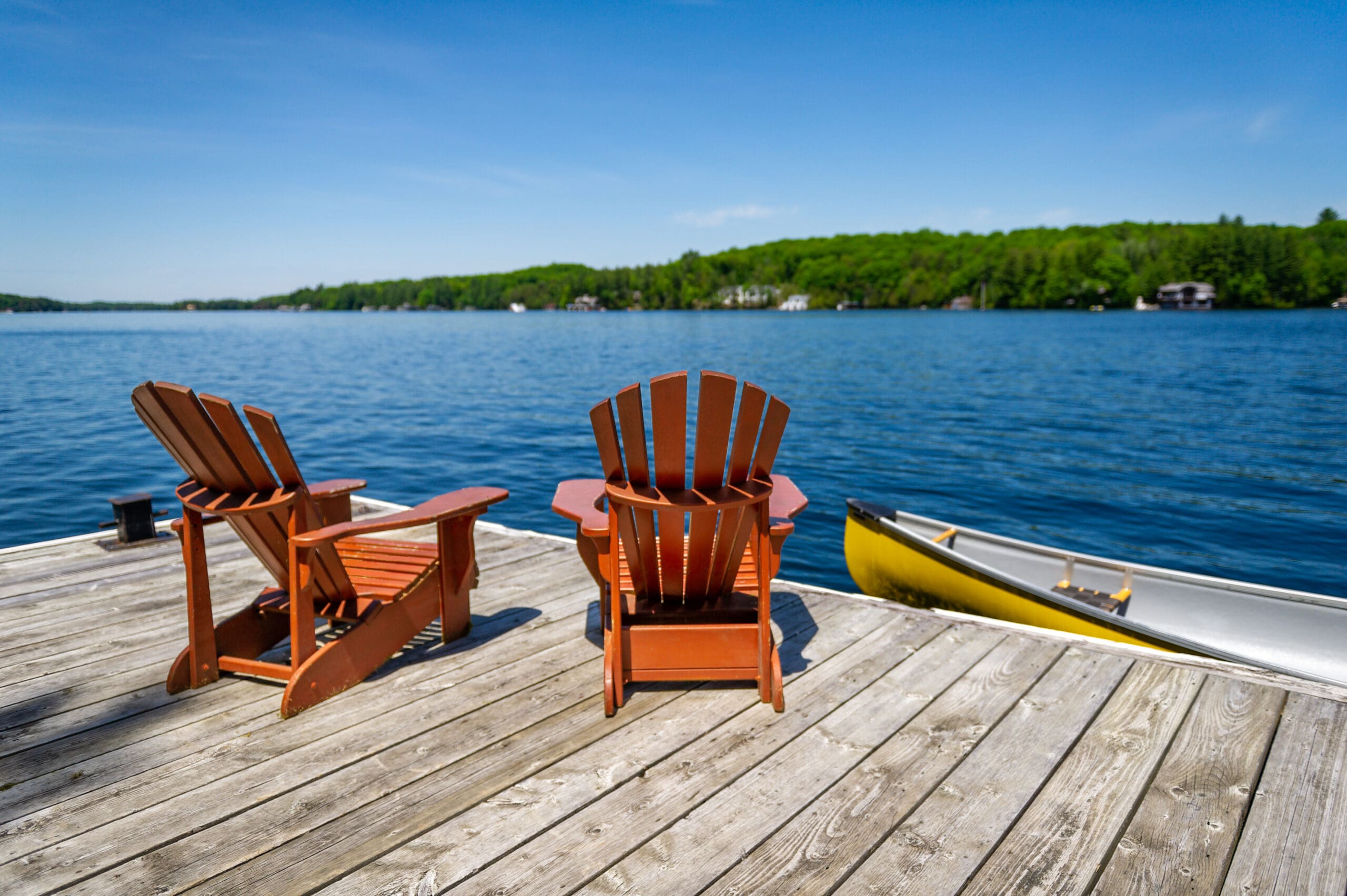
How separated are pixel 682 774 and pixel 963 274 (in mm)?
121184

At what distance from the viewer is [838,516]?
1112cm

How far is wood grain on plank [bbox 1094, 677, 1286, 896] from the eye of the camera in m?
1.98

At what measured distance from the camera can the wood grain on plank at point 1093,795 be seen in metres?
1.99

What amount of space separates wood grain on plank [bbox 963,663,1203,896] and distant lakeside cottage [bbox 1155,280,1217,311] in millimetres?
109691

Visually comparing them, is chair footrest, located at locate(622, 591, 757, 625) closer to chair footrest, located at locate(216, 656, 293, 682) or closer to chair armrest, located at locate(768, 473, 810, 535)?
chair armrest, located at locate(768, 473, 810, 535)

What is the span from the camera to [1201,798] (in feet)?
7.59

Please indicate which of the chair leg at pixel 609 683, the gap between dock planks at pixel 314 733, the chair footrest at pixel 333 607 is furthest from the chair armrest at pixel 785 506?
the chair footrest at pixel 333 607

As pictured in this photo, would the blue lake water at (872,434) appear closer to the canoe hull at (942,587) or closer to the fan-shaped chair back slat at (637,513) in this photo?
the canoe hull at (942,587)

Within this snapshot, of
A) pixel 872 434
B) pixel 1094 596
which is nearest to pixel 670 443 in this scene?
pixel 1094 596

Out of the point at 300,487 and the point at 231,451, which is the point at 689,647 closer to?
the point at 300,487

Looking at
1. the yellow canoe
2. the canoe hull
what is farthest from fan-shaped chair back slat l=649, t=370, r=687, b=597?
the yellow canoe

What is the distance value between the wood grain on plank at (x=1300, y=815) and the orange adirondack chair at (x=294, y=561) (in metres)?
2.88

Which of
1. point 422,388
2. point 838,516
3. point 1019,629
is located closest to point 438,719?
point 1019,629

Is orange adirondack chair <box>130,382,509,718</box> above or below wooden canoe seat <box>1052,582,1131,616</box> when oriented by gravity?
above
